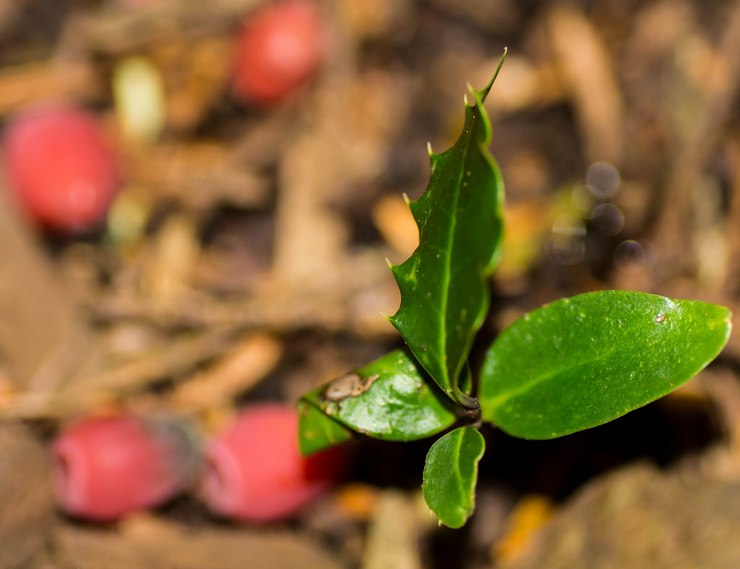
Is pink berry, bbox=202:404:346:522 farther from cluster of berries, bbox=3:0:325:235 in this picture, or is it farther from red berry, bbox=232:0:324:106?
red berry, bbox=232:0:324:106

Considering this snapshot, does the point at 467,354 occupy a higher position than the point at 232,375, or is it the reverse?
the point at 467,354

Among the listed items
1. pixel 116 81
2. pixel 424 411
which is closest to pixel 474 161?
pixel 424 411

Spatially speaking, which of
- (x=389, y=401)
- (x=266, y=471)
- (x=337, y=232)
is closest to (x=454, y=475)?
(x=389, y=401)

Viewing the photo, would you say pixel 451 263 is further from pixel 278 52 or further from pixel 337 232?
pixel 278 52

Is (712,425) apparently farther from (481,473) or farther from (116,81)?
(116,81)

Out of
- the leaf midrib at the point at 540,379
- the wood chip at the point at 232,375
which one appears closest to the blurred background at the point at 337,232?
the wood chip at the point at 232,375

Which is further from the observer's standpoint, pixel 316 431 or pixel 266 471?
pixel 266 471

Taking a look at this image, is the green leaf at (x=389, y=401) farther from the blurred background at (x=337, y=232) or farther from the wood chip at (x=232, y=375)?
the wood chip at (x=232, y=375)
